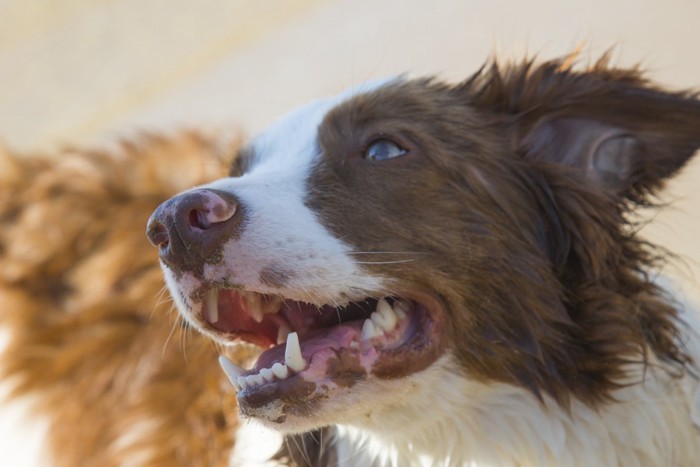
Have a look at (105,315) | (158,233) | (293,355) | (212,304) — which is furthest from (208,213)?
(105,315)

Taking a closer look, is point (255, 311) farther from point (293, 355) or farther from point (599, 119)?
point (599, 119)

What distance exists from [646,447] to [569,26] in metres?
4.17

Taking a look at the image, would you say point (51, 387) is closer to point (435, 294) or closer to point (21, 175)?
point (21, 175)

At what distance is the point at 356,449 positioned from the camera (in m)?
3.23

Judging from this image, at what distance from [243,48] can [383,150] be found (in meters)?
5.53

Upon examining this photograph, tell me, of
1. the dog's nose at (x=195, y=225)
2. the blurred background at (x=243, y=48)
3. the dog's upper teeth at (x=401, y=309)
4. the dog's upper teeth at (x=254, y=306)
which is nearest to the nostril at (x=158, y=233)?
the dog's nose at (x=195, y=225)

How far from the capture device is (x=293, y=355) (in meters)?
2.71

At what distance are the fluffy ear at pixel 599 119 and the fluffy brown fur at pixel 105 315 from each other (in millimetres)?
1153

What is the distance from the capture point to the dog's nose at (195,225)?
263cm

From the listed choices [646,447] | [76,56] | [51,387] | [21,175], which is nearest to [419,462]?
[646,447]

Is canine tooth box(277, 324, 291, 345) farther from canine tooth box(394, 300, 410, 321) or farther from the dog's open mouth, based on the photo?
canine tooth box(394, 300, 410, 321)

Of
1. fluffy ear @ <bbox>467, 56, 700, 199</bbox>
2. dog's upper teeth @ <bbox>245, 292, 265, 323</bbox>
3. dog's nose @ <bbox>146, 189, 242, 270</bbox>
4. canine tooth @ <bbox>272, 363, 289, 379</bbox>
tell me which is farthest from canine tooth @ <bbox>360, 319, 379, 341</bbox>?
fluffy ear @ <bbox>467, 56, 700, 199</bbox>

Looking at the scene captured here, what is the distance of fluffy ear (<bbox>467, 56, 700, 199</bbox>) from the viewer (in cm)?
296

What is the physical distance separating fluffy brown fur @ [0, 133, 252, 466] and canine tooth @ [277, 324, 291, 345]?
0.73 metres
